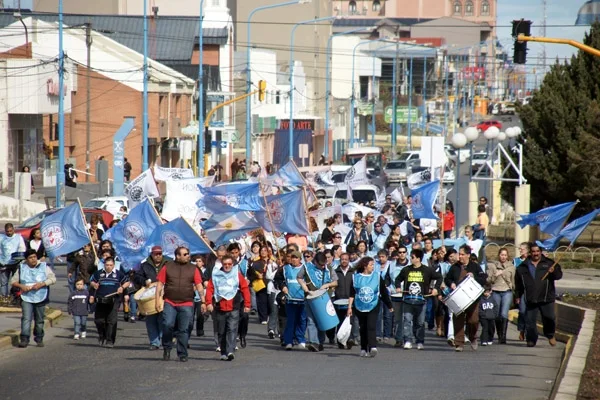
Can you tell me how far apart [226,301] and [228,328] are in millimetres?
349

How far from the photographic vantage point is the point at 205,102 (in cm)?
6906

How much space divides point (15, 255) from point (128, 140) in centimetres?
3601

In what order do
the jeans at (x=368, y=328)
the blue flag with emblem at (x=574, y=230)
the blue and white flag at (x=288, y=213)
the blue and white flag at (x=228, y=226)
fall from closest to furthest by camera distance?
the jeans at (x=368, y=328), the blue flag with emblem at (x=574, y=230), the blue and white flag at (x=228, y=226), the blue and white flag at (x=288, y=213)

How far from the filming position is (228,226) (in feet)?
80.7

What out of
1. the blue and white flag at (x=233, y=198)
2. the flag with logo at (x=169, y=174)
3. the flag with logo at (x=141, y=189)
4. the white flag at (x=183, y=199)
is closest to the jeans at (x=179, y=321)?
the blue and white flag at (x=233, y=198)

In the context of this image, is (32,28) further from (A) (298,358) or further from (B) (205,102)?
(A) (298,358)

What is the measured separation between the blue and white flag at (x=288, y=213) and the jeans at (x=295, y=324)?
672 centimetres

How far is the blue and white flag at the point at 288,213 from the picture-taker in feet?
81.5

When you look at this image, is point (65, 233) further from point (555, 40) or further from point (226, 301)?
point (555, 40)

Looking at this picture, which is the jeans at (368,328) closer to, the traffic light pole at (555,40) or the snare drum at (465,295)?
the snare drum at (465,295)

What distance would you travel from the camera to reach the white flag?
86.3ft

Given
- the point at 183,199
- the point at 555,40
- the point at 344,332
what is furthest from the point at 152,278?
the point at 555,40

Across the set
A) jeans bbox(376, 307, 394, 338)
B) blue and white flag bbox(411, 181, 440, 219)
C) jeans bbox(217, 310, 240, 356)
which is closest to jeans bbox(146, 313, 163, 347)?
jeans bbox(217, 310, 240, 356)

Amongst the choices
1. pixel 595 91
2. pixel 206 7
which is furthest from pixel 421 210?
pixel 206 7
